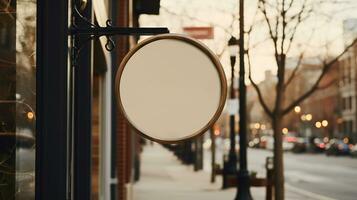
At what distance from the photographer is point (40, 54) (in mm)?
3383

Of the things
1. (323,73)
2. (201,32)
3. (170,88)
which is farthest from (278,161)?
(170,88)

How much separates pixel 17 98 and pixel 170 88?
2.64 ft

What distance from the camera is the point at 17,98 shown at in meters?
3.19

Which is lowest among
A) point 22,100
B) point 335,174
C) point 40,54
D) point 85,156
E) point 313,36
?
point 335,174

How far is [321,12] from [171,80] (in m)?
14.6

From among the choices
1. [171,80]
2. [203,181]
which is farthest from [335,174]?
[171,80]

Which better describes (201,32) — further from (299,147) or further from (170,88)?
(299,147)

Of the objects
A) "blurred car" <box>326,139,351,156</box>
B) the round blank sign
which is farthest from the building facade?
"blurred car" <box>326,139,351,156</box>

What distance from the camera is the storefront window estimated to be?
3117 millimetres

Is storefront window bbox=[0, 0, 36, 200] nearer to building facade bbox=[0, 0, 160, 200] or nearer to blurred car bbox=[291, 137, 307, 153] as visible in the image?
building facade bbox=[0, 0, 160, 200]

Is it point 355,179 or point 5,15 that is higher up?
point 5,15

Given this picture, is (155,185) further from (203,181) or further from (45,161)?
(45,161)

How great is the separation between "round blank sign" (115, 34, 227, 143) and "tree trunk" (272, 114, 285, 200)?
11990 mm

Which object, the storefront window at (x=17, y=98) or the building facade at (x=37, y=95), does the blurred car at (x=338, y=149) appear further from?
the storefront window at (x=17, y=98)
